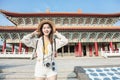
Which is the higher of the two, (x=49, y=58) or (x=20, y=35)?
(x=20, y=35)

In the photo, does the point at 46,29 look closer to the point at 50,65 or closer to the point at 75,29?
the point at 50,65

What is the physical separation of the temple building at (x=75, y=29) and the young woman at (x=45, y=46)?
21.5 meters

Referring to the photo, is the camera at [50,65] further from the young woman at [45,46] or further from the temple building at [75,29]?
the temple building at [75,29]

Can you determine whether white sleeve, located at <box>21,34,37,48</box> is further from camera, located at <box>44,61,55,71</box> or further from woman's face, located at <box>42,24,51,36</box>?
camera, located at <box>44,61,55,71</box>

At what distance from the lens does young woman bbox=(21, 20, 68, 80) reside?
2538mm

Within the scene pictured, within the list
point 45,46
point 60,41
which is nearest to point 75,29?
point 60,41

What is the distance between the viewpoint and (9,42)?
25.8 m

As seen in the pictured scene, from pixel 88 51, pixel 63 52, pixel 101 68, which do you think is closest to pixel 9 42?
pixel 63 52

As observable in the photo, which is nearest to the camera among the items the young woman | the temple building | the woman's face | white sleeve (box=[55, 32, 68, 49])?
the young woman

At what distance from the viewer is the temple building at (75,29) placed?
24.6m

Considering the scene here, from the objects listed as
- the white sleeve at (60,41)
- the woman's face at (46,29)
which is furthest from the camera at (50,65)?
→ the woman's face at (46,29)

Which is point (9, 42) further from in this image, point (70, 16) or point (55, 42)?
point (55, 42)

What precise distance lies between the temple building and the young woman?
70.4 feet

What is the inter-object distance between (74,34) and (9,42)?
9349 mm
